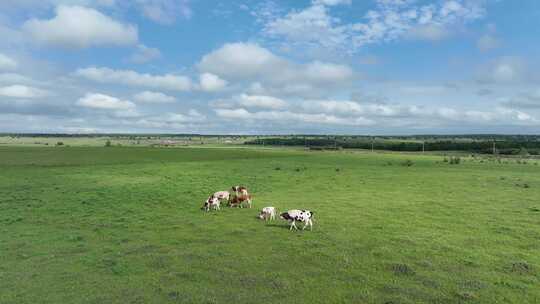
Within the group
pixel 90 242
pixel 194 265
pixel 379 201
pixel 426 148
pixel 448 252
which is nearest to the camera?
pixel 194 265

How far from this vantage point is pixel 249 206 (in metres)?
23.2

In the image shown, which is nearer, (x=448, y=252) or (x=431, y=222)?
(x=448, y=252)

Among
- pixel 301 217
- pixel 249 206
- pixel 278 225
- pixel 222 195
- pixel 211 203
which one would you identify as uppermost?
pixel 301 217

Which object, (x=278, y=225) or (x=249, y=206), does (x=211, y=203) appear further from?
(x=278, y=225)

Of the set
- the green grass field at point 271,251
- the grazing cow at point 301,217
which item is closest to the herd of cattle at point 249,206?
the grazing cow at point 301,217

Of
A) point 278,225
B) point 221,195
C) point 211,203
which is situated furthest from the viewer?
point 221,195

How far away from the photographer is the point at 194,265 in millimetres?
Answer: 11977

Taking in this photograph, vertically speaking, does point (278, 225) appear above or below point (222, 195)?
below

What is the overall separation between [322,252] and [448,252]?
477 centimetres

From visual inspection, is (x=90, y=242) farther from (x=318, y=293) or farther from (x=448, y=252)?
(x=448, y=252)

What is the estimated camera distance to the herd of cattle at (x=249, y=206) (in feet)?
55.3

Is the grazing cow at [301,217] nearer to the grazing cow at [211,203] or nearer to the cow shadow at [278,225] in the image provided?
the cow shadow at [278,225]

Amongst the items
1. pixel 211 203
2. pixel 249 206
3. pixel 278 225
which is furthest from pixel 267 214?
pixel 211 203

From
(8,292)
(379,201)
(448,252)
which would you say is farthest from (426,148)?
(8,292)
